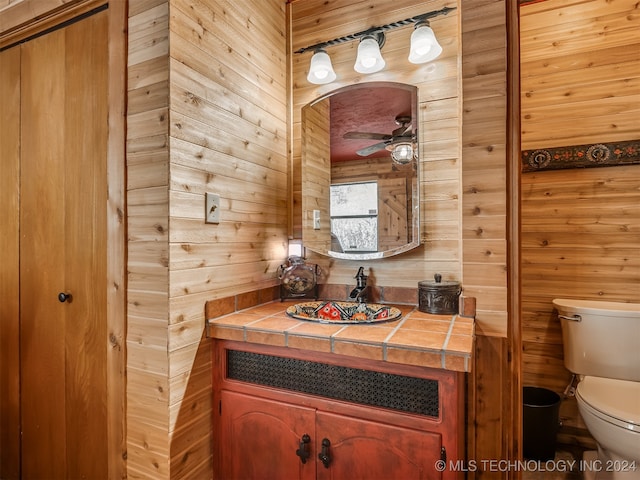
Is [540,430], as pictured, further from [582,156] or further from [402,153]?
[402,153]

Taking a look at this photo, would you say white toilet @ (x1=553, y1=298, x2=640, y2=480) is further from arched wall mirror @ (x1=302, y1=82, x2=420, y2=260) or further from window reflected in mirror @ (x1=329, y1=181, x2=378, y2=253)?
window reflected in mirror @ (x1=329, y1=181, x2=378, y2=253)

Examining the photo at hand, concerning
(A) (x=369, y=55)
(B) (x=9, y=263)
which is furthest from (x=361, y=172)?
(B) (x=9, y=263)

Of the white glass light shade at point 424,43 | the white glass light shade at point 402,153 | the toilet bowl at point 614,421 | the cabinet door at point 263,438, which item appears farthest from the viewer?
the white glass light shade at point 402,153

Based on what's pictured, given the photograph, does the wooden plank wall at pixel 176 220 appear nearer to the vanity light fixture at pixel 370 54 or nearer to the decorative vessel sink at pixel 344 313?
the decorative vessel sink at pixel 344 313

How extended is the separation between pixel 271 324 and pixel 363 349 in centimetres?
39

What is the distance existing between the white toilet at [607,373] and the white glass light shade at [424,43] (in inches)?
58.5

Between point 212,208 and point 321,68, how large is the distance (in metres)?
0.95

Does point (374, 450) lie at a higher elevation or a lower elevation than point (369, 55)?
lower

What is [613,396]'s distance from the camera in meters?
1.56

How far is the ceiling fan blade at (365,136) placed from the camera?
1.73 meters

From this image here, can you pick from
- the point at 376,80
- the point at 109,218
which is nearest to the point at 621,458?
the point at 376,80

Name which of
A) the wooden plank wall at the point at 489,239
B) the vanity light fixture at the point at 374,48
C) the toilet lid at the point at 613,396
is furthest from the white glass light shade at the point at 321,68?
the toilet lid at the point at 613,396

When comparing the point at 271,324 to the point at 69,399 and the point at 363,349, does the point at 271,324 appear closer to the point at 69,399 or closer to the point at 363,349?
the point at 363,349

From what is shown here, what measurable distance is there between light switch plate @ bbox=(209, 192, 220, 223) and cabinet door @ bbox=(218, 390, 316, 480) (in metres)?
0.68
